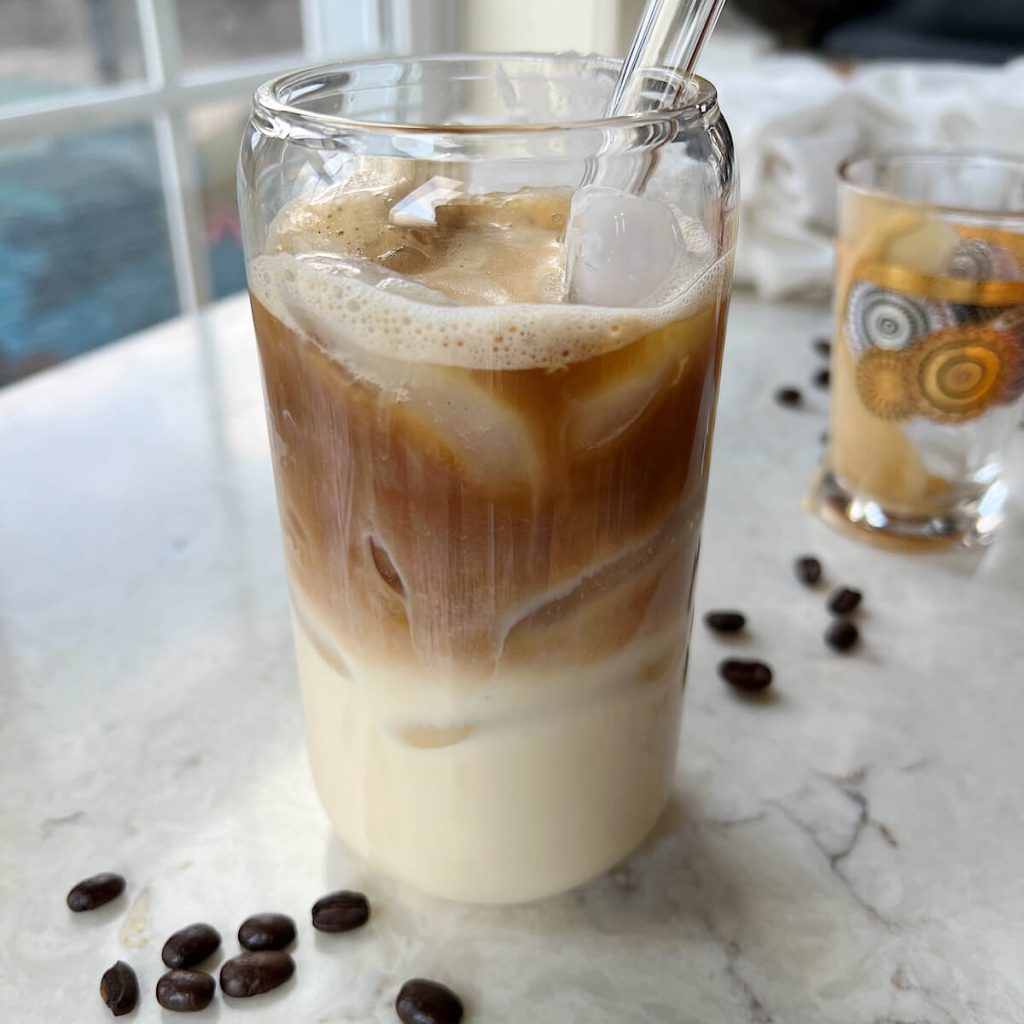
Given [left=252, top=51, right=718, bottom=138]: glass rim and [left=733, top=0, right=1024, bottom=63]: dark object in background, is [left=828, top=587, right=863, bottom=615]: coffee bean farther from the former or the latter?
[left=733, top=0, right=1024, bottom=63]: dark object in background

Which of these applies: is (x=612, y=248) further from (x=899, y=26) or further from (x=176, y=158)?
(x=899, y=26)

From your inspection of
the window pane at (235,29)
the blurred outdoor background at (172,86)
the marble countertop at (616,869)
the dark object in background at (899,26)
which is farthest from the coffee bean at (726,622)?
the dark object in background at (899,26)

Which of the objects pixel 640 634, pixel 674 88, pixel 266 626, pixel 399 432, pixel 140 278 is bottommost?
pixel 140 278

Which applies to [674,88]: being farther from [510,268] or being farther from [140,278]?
[140,278]

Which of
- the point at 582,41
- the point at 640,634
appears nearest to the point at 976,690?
the point at 640,634

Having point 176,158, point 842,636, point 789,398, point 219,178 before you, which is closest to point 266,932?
point 842,636

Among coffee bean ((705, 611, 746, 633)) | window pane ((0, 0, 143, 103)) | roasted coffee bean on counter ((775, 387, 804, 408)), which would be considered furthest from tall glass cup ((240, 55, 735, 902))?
window pane ((0, 0, 143, 103))
